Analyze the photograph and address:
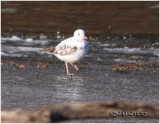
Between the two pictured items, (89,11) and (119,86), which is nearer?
(119,86)

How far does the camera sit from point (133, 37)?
1702cm

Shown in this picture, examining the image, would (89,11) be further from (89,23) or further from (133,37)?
(133,37)

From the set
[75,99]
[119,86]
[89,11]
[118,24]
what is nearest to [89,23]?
[118,24]

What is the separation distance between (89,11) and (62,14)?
1.51 meters

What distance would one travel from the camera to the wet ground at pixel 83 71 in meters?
8.29

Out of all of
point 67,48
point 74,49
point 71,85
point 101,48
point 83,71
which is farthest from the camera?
point 101,48

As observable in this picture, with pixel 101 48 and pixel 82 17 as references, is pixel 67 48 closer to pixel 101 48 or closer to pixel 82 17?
pixel 101 48

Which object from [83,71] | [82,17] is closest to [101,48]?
[83,71]

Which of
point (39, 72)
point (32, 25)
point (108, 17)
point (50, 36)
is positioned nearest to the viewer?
point (39, 72)

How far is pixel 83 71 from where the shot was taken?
35.8ft

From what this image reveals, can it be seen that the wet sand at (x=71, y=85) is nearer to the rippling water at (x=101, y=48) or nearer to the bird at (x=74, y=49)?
the bird at (x=74, y=49)

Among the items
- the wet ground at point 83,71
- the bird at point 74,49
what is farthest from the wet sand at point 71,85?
the bird at point 74,49

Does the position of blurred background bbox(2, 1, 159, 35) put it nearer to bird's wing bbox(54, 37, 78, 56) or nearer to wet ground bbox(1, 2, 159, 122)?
wet ground bbox(1, 2, 159, 122)

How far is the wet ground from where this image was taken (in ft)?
27.2
